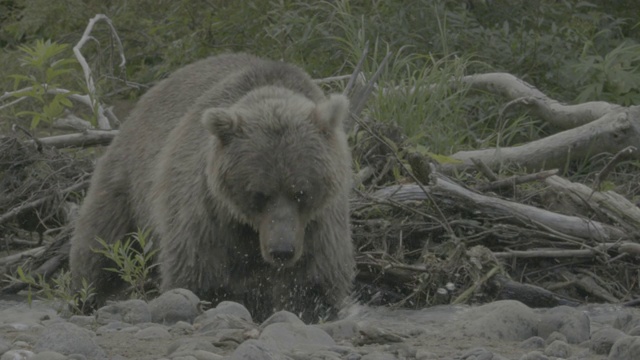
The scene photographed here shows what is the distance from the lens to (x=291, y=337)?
4094 mm

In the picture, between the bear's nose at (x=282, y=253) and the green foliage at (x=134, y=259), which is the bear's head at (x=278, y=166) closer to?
the bear's nose at (x=282, y=253)

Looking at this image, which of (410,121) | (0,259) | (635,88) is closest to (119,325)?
(0,259)

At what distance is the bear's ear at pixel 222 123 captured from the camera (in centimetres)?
532

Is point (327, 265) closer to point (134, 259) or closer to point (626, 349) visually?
point (134, 259)

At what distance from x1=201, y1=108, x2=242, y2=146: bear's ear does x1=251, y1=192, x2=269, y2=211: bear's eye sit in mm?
297

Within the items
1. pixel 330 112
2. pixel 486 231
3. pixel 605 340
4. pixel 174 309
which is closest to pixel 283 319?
pixel 174 309

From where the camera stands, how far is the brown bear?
5289 mm

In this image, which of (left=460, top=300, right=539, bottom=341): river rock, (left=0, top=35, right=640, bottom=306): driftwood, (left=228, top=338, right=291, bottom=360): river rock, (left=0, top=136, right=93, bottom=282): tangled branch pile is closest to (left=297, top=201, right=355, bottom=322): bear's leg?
(left=0, top=35, right=640, bottom=306): driftwood

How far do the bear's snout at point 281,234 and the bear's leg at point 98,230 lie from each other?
144 centimetres

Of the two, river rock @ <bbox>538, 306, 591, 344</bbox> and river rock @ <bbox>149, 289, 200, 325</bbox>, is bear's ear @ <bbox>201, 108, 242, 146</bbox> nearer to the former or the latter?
river rock @ <bbox>149, 289, 200, 325</bbox>

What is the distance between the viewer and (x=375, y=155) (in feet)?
23.3

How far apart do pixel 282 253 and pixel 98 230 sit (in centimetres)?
167

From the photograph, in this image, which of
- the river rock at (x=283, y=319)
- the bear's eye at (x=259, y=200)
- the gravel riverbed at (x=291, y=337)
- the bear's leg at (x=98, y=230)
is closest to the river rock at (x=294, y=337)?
the gravel riverbed at (x=291, y=337)

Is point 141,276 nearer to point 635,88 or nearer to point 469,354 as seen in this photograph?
point 469,354
